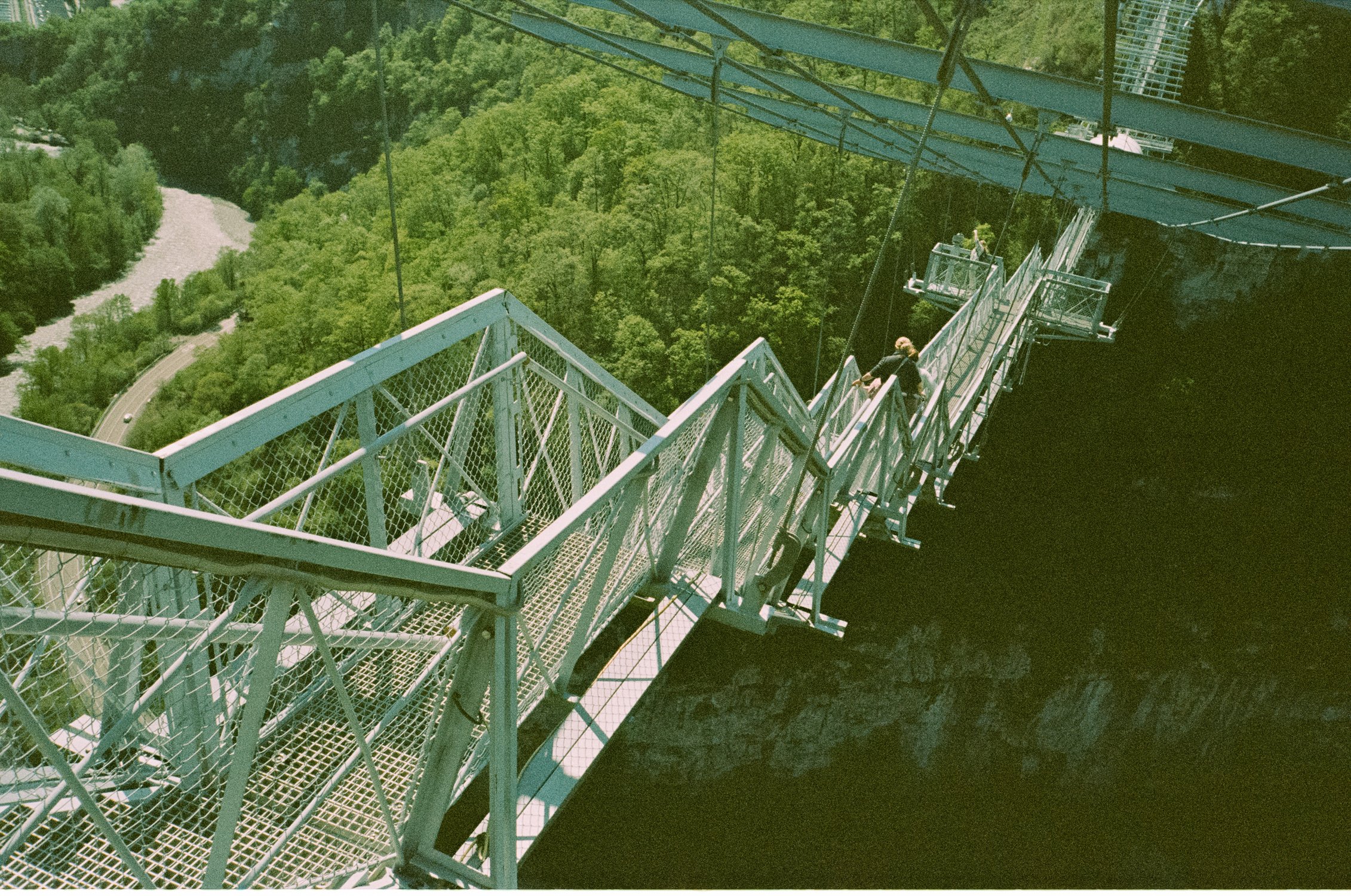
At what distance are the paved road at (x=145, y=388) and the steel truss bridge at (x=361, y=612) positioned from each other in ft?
117

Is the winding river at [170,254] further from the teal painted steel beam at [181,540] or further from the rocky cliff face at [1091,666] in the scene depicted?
the teal painted steel beam at [181,540]

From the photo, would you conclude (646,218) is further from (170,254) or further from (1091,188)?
(170,254)

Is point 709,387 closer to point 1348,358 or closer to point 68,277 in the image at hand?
point 1348,358

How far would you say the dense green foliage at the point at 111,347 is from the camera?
117 feet

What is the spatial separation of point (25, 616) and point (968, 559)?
1677cm

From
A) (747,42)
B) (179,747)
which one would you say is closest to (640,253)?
(747,42)

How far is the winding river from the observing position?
41.2m

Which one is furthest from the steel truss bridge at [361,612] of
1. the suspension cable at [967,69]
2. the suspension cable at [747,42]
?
the suspension cable at [747,42]

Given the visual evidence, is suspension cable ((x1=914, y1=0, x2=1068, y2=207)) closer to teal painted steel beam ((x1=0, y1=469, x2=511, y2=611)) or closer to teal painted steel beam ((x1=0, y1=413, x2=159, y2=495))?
teal painted steel beam ((x1=0, y1=469, x2=511, y2=611))

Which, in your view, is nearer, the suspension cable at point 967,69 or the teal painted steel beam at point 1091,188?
the suspension cable at point 967,69

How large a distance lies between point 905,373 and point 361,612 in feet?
16.0

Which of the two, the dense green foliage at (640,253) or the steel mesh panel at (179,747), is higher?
the steel mesh panel at (179,747)

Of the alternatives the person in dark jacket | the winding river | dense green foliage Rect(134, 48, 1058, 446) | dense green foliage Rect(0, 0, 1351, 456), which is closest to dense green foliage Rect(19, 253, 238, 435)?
the winding river

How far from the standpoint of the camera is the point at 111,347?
39219 mm
